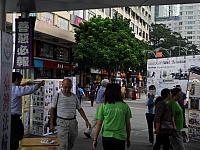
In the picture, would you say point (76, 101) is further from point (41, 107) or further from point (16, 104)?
point (41, 107)

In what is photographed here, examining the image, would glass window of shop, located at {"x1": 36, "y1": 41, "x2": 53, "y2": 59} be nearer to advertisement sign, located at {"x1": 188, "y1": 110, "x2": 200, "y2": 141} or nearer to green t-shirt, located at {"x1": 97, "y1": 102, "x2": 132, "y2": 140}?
advertisement sign, located at {"x1": 188, "y1": 110, "x2": 200, "y2": 141}

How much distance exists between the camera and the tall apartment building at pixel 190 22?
100 metres

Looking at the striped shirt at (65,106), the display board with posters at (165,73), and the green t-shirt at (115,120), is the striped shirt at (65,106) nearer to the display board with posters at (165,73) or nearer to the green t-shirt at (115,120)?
the green t-shirt at (115,120)

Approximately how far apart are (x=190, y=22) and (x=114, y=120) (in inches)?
3946

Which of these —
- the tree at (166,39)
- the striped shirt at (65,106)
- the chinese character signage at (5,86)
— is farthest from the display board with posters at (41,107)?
the tree at (166,39)

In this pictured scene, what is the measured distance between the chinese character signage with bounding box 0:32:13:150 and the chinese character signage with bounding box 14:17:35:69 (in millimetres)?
6136

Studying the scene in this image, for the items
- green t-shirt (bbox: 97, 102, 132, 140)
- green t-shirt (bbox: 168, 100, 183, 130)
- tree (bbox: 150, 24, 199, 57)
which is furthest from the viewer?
tree (bbox: 150, 24, 199, 57)

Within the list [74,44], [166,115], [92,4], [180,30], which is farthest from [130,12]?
[166,115]

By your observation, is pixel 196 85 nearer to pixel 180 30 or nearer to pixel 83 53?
pixel 83 53

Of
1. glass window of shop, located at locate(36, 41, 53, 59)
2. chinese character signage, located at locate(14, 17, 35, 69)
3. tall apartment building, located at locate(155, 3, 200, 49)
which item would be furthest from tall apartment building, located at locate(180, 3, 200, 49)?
chinese character signage, located at locate(14, 17, 35, 69)

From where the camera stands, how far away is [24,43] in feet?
39.7

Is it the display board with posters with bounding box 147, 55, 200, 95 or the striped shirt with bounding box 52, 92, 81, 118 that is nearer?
the striped shirt with bounding box 52, 92, 81, 118

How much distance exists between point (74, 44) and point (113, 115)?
3643 centimetres

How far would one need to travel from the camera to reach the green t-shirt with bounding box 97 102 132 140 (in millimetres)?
6059
